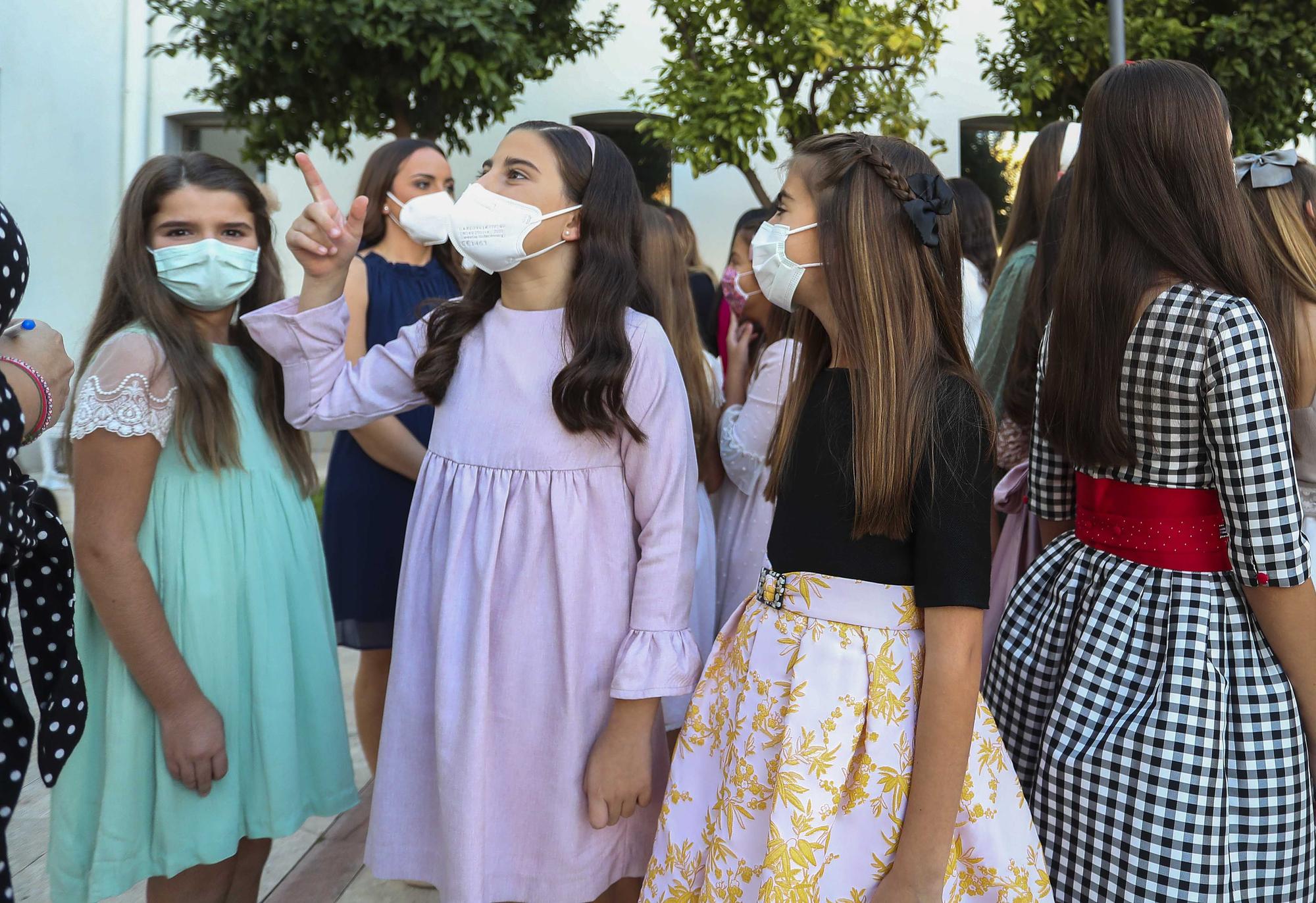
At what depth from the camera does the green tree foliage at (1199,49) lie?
754cm

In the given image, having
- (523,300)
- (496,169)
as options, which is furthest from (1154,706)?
(496,169)

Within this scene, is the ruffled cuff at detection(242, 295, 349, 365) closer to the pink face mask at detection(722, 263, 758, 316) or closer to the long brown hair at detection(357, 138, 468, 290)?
the long brown hair at detection(357, 138, 468, 290)

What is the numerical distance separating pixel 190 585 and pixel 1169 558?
6.03ft

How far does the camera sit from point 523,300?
2.12m

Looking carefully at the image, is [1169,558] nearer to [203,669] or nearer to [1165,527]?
[1165,527]

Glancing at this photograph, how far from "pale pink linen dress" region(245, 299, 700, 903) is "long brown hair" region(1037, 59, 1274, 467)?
735 mm

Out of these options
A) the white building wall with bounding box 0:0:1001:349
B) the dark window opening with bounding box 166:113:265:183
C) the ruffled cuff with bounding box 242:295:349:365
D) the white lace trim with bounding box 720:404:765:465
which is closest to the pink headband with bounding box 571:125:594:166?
the ruffled cuff with bounding box 242:295:349:365

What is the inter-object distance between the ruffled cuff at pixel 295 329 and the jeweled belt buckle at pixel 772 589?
931mm

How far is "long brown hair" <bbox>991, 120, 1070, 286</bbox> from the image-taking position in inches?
118

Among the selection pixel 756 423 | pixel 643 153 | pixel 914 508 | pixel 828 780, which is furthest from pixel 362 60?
pixel 828 780

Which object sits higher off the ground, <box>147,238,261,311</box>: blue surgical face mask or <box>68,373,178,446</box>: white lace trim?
<box>147,238,261,311</box>: blue surgical face mask

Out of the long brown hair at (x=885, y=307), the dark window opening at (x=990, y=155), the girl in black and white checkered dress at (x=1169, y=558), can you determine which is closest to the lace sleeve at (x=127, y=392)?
the long brown hair at (x=885, y=307)

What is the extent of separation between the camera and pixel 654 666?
188cm

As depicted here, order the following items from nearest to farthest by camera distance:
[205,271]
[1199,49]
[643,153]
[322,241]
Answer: [322,241]
[205,271]
[1199,49]
[643,153]
